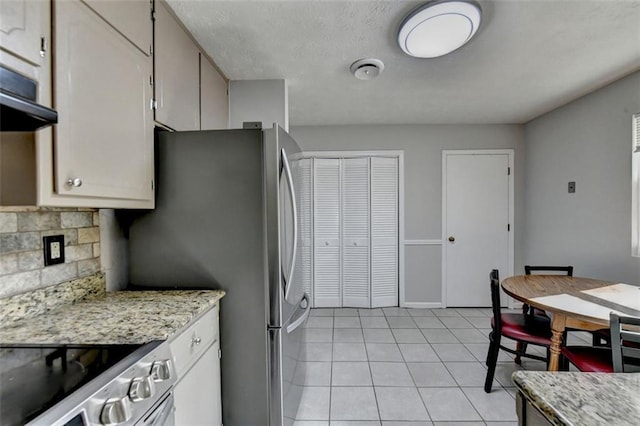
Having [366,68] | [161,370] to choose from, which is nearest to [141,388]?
[161,370]

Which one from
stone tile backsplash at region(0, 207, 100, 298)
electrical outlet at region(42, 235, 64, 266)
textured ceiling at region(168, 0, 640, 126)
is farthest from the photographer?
textured ceiling at region(168, 0, 640, 126)

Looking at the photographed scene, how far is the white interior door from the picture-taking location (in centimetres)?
386

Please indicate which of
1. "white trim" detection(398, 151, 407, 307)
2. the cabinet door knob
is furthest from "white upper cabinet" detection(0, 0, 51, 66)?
"white trim" detection(398, 151, 407, 307)

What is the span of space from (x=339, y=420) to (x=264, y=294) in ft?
3.33

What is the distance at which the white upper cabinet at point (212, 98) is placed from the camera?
197cm

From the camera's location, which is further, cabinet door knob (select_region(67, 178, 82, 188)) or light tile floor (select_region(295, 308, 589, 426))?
light tile floor (select_region(295, 308, 589, 426))

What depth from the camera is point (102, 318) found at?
1163mm

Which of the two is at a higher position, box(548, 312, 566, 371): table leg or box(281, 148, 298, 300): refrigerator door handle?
box(281, 148, 298, 300): refrigerator door handle

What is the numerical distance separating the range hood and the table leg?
2556 millimetres

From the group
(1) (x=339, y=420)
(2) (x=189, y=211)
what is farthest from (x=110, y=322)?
(1) (x=339, y=420)

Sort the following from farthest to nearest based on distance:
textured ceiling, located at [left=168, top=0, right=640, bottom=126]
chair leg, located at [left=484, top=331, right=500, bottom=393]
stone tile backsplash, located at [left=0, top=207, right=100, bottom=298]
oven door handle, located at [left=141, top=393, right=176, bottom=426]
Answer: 1. chair leg, located at [left=484, top=331, right=500, bottom=393]
2. textured ceiling, located at [left=168, top=0, right=640, bottom=126]
3. stone tile backsplash, located at [left=0, top=207, right=100, bottom=298]
4. oven door handle, located at [left=141, top=393, right=176, bottom=426]

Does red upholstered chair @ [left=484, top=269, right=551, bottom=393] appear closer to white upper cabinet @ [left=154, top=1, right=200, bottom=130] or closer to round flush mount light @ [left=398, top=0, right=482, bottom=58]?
round flush mount light @ [left=398, top=0, right=482, bottom=58]

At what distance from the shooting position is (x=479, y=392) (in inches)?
83.6

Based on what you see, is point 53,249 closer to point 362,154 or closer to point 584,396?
point 584,396
